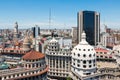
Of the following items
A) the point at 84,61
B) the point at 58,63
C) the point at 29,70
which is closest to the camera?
the point at 29,70

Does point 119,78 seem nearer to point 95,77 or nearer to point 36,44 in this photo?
point 95,77

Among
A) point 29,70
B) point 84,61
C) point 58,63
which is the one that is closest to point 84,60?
point 84,61

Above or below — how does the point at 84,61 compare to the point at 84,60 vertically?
below

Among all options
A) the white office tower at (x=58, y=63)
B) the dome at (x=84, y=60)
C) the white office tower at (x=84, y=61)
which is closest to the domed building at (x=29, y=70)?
the white office tower at (x=84, y=61)

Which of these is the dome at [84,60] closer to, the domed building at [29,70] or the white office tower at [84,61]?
the white office tower at [84,61]

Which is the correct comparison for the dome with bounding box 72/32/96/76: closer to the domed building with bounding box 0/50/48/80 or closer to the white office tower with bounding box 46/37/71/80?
the domed building with bounding box 0/50/48/80

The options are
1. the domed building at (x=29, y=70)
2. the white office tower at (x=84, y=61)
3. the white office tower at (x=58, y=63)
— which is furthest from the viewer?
the white office tower at (x=58, y=63)

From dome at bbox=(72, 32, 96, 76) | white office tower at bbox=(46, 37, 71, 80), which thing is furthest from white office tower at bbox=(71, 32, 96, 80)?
white office tower at bbox=(46, 37, 71, 80)

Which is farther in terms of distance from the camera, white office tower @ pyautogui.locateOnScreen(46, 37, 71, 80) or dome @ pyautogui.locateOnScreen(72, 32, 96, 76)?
white office tower @ pyautogui.locateOnScreen(46, 37, 71, 80)

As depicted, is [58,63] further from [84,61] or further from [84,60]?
[84,60]

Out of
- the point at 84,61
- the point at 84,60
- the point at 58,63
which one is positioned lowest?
the point at 58,63

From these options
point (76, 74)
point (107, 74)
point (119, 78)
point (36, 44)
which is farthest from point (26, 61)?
point (36, 44)
